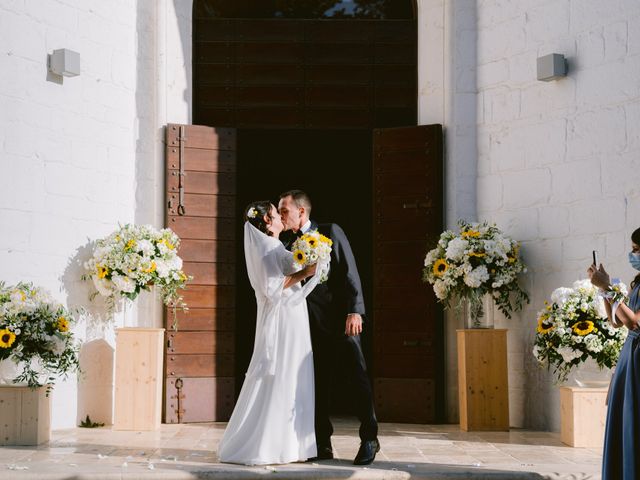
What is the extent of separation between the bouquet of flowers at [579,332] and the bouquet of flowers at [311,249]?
81.2 inches

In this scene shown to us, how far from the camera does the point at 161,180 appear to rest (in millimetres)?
8742

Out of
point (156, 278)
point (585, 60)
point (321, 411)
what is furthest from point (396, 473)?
point (585, 60)

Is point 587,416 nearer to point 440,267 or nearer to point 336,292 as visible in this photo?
point 440,267

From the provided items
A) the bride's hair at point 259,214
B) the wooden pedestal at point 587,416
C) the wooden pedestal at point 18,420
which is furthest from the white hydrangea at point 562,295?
the wooden pedestal at point 18,420

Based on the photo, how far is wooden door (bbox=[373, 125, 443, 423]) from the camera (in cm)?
866

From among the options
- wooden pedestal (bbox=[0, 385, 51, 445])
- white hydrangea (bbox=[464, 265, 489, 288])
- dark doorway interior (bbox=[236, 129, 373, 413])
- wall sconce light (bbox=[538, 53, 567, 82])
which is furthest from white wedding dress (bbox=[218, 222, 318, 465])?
dark doorway interior (bbox=[236, 129, 373, 413])

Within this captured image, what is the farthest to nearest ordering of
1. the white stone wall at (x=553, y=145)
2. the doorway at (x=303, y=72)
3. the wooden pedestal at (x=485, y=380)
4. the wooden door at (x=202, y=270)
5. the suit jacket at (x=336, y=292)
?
the doorway at (x=303, y=72) < the wooden door at (x=202, y=270) < the wooden pedestal at (x=485, y=380) < the white stone wall at (x=553, y=145) < the suit jacket at (x=336, y=292)

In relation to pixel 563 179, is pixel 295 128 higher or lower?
higher

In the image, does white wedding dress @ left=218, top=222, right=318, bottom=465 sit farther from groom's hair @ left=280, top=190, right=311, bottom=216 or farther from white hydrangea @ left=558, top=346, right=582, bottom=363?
white hydrangea @ left=558, top=346, right=582, bottom=363

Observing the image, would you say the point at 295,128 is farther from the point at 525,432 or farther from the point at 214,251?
the point at 525,432

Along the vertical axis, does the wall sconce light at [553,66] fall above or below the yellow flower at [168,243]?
above

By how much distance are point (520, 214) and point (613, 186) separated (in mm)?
1079

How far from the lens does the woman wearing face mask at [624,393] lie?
5094mm

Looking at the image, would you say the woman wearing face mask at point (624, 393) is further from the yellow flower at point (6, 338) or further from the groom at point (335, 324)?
the yellow flower at point (6, 338)
